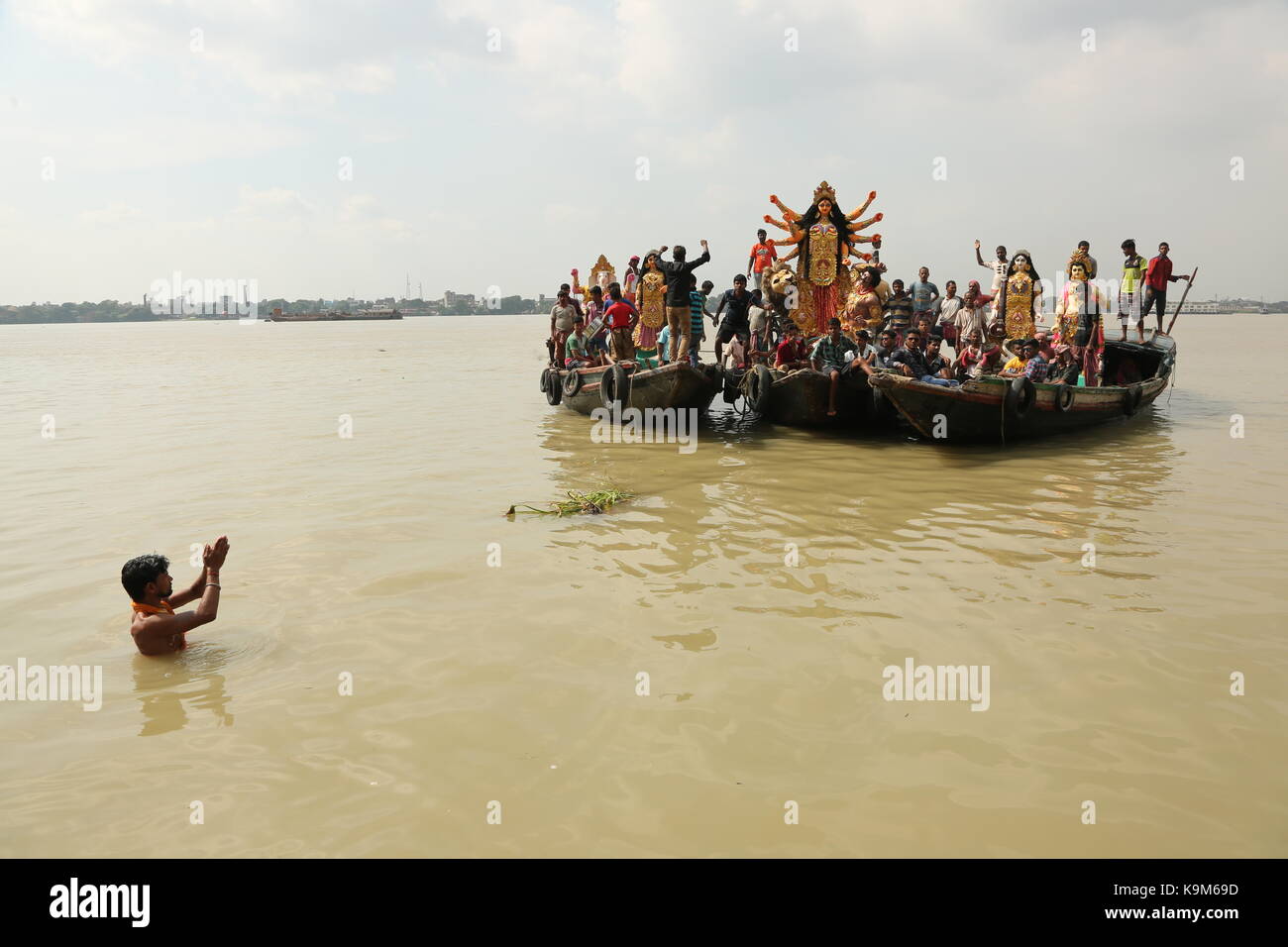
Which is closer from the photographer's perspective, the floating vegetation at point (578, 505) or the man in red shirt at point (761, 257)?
the floating vegetation at point (578, 505)

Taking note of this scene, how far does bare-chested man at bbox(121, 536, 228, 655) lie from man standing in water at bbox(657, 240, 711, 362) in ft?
31.6

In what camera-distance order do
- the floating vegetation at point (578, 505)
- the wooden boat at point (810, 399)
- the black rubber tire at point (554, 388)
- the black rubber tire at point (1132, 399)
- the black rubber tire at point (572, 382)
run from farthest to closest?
the black rubber tire at point (554, 388) → the black rubber tire at point (572, 382) → the black rubber tire at point (1132, 399) → the wooden boat at point (810, 399) → the floating vegetation at point (578, 505)

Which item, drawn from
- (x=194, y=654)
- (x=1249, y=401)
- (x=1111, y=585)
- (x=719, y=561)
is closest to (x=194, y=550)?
(x=194, y=654)

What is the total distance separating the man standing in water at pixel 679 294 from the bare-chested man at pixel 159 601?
9.63 meters

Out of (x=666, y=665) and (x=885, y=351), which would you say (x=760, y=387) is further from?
(x=666, y=665)

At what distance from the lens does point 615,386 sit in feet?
45.5

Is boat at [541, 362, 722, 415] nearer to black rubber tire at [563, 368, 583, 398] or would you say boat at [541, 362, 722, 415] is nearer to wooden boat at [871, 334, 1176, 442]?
black rubber tire at [563, 368, 583, 398]

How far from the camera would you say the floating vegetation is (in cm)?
845

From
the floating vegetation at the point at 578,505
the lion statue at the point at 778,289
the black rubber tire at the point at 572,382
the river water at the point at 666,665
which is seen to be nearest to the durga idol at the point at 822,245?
the lion statue at the point at 778,289

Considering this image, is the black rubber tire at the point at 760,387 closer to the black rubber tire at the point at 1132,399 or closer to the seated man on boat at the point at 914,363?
the seated man on boat at the point at 914,363

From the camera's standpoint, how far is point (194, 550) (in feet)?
24.4

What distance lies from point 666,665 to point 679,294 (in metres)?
9.99

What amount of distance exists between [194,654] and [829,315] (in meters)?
13.3

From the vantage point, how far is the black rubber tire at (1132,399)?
13.5 m
